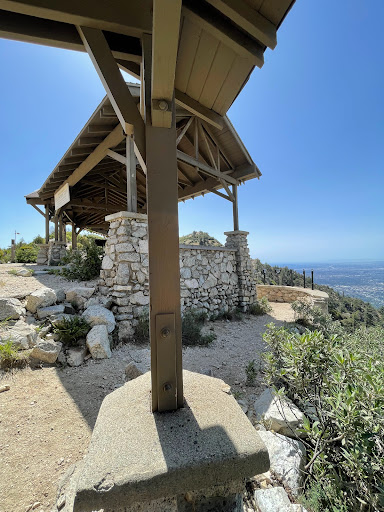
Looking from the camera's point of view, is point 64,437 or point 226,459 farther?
point 64,437

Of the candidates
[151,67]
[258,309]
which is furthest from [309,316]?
[151,67]

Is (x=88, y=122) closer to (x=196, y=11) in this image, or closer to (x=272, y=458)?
(x=196, y=11)

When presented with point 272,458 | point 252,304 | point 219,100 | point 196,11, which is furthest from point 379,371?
point 252,304

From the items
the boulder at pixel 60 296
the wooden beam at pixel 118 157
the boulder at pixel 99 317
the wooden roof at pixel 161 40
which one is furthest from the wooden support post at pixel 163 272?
the wooden beam at pixel 118 157

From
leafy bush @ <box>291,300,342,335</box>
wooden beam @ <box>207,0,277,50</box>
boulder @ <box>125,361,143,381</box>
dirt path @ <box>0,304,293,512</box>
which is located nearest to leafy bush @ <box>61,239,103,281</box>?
dirt path @ <box>0,304,293,512</box>

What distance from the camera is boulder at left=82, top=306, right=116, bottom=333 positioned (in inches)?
150

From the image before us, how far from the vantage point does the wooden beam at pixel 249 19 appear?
124 cm

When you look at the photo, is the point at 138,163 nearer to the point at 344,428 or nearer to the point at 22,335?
the point at 22,335

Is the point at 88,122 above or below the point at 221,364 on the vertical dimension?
above

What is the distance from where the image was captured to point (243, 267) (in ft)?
24.3

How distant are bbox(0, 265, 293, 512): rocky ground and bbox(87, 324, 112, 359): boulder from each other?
102 millimetres

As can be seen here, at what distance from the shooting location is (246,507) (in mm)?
1415

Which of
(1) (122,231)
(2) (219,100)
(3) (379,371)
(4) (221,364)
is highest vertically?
(2) (219,100)

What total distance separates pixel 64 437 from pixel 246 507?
62.0 inches
